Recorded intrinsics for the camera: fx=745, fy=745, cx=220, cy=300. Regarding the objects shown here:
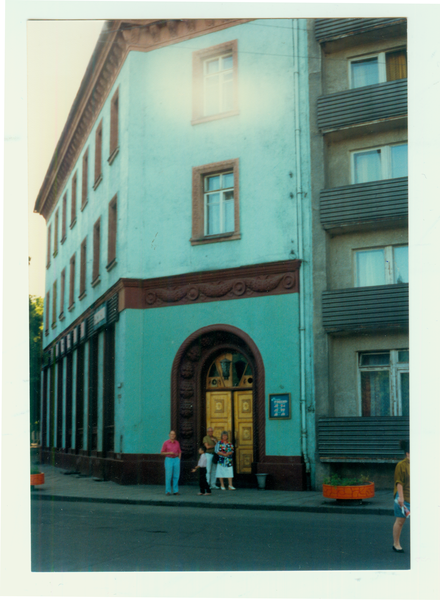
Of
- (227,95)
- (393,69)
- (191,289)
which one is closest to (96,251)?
(191,289)

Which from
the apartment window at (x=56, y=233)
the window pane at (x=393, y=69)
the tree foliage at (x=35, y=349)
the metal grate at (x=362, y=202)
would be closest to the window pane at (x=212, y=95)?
the apartment window at (x=56, y=233)

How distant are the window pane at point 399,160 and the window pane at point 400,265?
162 cm

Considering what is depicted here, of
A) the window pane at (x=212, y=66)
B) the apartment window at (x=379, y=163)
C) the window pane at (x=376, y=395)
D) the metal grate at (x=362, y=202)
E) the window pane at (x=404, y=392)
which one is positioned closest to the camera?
the window pane at (x=212, y=66)

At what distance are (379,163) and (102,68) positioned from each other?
8.23 m

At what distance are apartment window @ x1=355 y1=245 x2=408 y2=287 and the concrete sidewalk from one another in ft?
15.9

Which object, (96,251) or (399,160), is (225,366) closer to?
(96,251)

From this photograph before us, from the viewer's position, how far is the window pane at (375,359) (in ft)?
52.1

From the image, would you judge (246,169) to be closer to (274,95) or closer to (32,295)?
(274,95)

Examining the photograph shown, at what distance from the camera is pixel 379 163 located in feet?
54.7

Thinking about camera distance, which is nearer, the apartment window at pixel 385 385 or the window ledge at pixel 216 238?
the window ledge at pixel 216 238

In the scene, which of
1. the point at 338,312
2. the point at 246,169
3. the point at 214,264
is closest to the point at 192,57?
the point at 246,169

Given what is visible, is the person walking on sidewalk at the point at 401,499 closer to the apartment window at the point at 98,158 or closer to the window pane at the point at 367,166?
the apartment window at the point at 98,158

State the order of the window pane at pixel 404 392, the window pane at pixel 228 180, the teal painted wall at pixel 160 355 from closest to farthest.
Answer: the teal painted wall at pixel 160 355 < the window pane at pixel 228 180 < the window pane at pixel 404 392

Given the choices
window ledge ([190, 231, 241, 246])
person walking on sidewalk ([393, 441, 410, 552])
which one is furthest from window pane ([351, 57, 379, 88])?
person walking on sidewalk ([393, 441, 410, 552])
